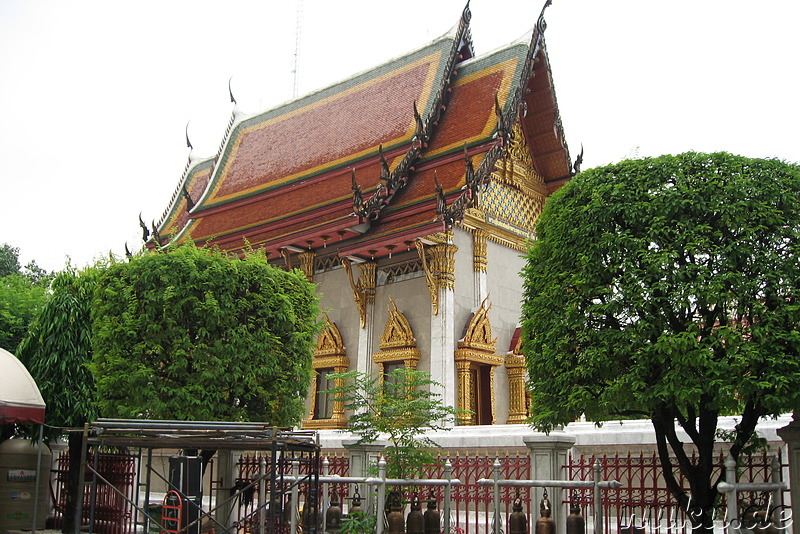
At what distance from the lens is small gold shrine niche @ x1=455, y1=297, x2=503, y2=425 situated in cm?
1816

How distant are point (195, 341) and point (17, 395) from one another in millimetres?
2605

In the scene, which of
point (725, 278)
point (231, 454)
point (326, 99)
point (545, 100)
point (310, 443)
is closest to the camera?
point (725, 278)

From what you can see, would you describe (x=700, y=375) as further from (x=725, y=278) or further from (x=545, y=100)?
(x=545, y=100)

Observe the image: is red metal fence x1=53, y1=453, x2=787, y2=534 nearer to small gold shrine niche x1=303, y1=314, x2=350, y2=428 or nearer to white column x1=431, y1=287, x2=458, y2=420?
white column x1=431, y1=287, x2=458, y2=420

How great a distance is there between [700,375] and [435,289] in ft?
A: 34.0

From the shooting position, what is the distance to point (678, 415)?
8.91 m

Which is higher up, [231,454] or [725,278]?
[725,278]

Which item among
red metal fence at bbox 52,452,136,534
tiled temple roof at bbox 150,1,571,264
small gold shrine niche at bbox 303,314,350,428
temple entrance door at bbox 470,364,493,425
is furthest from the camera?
small gold shrine niche at bbox 303,314,350,428

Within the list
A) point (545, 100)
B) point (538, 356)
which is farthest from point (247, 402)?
point (545, 100)

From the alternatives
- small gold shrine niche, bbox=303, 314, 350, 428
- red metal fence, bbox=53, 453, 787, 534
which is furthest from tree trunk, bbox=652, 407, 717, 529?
small gold shrine niche, bbox=303, 314, 350, 428

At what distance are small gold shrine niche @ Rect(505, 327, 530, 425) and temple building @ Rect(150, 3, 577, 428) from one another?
0.03 m

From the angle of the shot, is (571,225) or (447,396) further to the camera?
(447,396)

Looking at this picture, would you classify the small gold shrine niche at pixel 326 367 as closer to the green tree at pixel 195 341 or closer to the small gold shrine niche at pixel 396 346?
the small gold shrine niche at pixel 396 346

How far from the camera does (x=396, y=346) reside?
18.9 m
